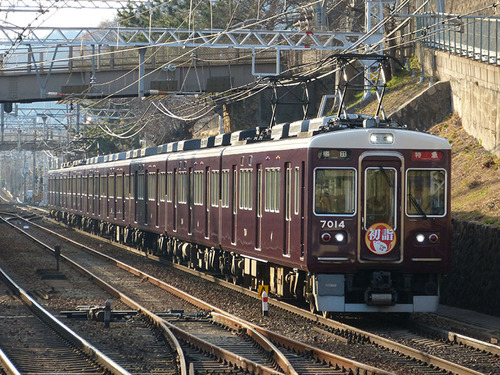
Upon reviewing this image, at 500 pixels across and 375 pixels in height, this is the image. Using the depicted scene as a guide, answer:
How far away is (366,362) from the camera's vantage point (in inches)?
418

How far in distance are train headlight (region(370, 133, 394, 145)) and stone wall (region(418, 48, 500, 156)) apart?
802cm

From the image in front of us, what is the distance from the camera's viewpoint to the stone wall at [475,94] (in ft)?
70.8

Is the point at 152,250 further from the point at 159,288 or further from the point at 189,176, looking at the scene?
the point at 159,288

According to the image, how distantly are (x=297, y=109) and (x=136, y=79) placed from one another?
26.7ft

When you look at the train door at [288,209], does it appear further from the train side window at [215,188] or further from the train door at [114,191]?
the train door at [114,191]

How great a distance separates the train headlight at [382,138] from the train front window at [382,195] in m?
0.35

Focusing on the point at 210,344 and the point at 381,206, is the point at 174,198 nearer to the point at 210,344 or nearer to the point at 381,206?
the point at 381,206

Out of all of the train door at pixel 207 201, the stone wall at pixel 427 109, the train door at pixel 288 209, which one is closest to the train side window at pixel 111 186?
the stone wall at pixel 427 109

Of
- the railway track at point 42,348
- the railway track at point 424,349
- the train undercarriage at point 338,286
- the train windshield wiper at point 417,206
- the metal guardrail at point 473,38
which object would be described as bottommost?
the railway track at point 42,348

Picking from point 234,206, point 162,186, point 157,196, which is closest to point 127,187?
point 157,196

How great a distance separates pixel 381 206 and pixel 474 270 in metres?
2.78

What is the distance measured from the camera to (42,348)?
12.1 meters

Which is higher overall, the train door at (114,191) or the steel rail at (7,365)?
the train door at (114,191)

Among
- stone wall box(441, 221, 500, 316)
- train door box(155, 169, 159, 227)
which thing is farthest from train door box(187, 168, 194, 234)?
stone wall box(441, 221, 500, 316)
